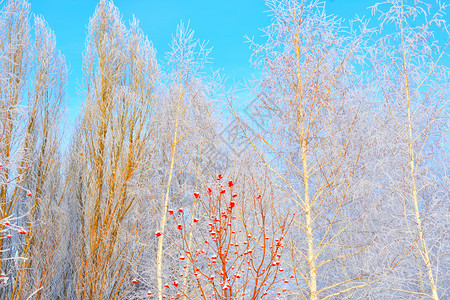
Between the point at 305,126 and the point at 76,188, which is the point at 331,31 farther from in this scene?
the point at 76,188

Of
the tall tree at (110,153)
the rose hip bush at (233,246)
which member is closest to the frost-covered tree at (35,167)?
the tall tree at (110,153)

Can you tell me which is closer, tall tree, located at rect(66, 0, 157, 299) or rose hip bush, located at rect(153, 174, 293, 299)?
rose hip bush, located at rect(153, 174, 293, 299)

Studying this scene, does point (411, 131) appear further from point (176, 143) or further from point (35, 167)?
point (35, 167)

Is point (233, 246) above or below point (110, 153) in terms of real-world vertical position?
below

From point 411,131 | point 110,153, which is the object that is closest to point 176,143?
point 110,153

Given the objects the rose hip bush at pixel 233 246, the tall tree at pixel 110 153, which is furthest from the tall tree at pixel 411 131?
the tall tree at pixel 110 153

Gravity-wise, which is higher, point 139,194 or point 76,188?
point 76,188

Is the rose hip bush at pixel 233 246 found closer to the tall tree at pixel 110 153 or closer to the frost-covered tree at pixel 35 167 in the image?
the tall tree at pixel 110 153

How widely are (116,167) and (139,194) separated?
29.4 inches

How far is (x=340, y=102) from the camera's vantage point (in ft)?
19.1

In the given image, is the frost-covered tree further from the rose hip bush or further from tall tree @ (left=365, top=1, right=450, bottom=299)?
tall tree @ (left=365, top=1, right=450, bottom=299)

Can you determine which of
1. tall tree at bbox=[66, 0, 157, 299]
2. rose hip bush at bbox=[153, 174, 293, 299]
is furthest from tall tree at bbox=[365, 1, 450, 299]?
tall tree at bbox=[66, 0, 157, 299]

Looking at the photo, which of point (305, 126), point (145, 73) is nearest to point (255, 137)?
point (305, 126)

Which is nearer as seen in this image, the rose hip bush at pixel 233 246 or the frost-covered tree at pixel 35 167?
the rose hip bush at pixel 233 246
